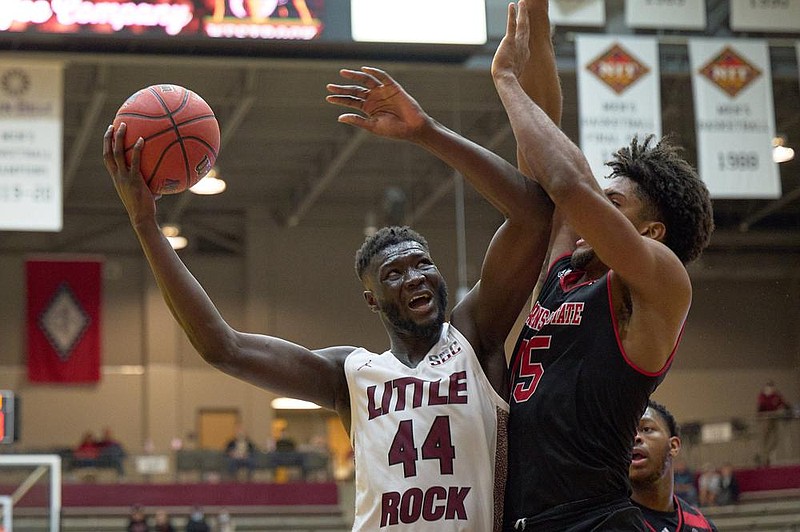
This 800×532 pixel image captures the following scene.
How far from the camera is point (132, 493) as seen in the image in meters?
19.1

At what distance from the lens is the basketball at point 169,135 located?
3844mm

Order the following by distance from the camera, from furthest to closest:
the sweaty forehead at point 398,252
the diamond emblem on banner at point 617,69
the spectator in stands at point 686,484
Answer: the spectator in stands at point 686,484, the diamond emblem on banner at point 617,69, the sweaty forehead at point 398,252

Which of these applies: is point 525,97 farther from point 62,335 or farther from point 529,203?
point 62,335

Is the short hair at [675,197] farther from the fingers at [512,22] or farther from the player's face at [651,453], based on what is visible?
the player's face at [651,453]

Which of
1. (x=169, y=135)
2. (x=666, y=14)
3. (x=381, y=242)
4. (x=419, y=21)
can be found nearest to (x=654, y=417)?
(x=381, y=242)

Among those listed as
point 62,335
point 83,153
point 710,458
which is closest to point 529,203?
point 710,458

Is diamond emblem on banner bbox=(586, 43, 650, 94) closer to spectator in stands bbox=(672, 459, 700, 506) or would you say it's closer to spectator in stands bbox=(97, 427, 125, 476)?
spectator in stands bbox=(672, 459, 700, 506)

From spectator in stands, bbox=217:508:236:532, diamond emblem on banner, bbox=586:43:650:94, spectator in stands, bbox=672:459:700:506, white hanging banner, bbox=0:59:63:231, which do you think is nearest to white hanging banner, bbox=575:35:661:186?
diamond emblem on banner, bbox=586:43:650:94

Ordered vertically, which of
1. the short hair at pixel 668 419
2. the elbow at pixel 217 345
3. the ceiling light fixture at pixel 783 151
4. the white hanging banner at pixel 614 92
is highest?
the ceiling light fixture at pixel 783 151

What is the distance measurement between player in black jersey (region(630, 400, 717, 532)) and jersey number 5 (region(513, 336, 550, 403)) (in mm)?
1521

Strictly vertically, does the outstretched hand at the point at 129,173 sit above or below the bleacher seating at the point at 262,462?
above

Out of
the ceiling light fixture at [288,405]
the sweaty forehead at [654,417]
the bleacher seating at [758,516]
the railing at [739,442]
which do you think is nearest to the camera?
the sweaty forehead at [654,417]

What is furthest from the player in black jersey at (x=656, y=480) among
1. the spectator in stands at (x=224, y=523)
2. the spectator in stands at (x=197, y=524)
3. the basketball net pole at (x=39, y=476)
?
the spectator in stands at (x=224, y=523)

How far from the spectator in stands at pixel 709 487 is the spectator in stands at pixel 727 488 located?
2.4 inches
